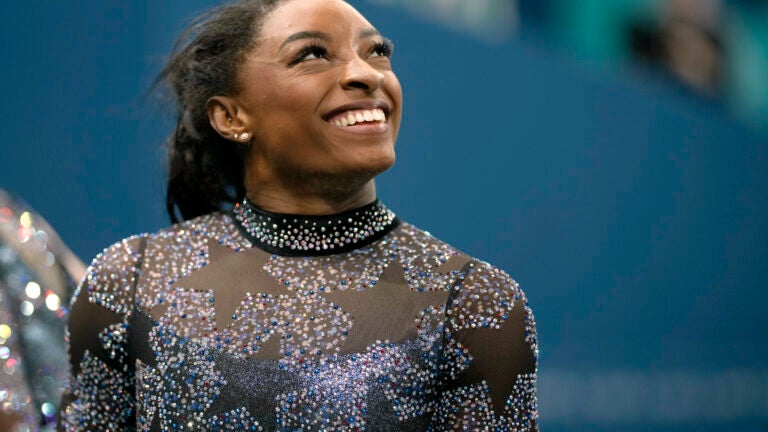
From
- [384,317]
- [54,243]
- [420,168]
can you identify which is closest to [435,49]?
[420,168]

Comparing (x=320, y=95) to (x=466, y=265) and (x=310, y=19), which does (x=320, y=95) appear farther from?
(x=466, y=265)

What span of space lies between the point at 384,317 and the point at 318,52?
366 millimetres

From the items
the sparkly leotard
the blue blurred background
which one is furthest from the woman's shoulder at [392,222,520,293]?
the blue blurred background

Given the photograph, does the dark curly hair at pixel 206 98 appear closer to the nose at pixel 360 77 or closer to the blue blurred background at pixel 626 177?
the nose at pixel 360 77

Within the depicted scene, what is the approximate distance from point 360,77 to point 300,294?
0.30 meters

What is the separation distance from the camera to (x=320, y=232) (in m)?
1.37

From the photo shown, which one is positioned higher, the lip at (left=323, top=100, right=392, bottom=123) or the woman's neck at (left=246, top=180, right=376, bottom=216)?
the lip at (left=323, top=100, right=392, bottom=123)

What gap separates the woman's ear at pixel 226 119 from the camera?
142cm

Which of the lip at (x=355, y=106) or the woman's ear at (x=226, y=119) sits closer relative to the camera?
the lip at (x=355, y=106)

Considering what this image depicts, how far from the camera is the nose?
1312 millimetres

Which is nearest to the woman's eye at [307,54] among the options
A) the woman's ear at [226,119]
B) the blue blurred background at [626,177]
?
the woman's ear at [226,119]

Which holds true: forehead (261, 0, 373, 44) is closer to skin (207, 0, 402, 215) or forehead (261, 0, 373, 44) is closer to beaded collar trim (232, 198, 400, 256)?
skin (207, 0, 402, 215)

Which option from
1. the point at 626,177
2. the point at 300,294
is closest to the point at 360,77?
the point at 300,294

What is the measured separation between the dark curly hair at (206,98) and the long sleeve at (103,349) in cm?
20
